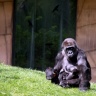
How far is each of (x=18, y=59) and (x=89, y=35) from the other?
1923 mm

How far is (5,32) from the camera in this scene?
11.5 meters

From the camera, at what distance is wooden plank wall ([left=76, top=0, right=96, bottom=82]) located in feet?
35.9

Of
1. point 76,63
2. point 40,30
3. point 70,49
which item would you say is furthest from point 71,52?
point 40,30

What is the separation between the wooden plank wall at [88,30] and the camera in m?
10.9

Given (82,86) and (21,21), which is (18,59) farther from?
(82,86)

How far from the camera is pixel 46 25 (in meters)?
11.6

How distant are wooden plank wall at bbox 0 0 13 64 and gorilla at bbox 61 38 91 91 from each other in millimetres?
4234

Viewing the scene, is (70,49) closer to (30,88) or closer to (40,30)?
(30,88)

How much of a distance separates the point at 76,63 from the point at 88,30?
3.86 m

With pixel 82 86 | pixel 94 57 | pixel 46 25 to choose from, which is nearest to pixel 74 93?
pixel 82 86

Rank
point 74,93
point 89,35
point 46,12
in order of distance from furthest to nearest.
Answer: point 46,12, point 89,35, point 74,93

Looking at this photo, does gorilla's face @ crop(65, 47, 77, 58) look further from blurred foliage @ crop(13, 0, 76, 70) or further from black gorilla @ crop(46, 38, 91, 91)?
blurred foliage @ crop(13, 0, 76, 70)

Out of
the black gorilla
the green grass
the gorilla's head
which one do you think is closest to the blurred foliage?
the green grass

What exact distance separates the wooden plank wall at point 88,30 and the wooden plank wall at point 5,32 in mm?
1684
